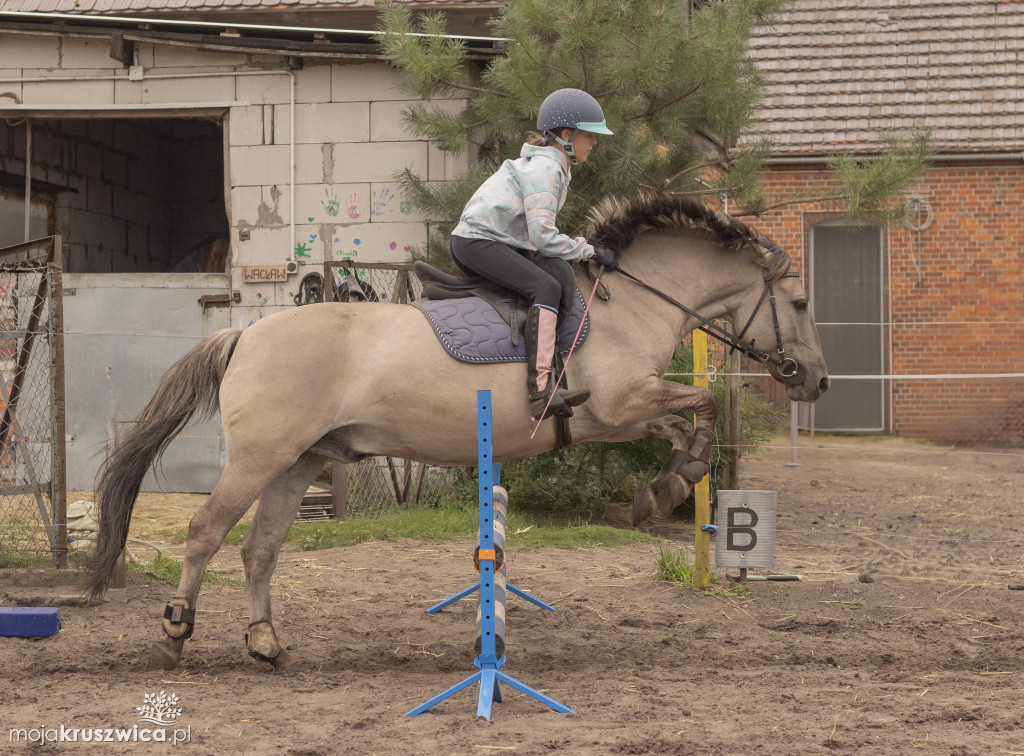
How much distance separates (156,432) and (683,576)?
3.38 metres

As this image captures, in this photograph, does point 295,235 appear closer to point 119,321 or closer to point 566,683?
point 119,321

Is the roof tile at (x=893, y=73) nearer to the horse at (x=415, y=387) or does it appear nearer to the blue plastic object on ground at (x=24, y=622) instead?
the horse at (x=415, y=387)

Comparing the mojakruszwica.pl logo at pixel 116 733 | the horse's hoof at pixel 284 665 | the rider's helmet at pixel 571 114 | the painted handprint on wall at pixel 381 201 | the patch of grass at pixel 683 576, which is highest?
the painted handprint on wall at pixel 381 201

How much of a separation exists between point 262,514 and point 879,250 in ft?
42.5

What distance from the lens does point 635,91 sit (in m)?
8.59

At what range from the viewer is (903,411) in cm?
1295

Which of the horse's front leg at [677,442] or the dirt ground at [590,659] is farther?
the horse's front leg at [677,442]

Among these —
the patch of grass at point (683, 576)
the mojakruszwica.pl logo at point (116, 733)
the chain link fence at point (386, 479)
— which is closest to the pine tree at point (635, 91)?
the chain link fence at point (386, 479)

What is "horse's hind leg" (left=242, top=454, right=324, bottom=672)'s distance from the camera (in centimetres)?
511

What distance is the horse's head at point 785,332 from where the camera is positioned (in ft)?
18.1

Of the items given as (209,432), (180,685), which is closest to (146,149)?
(209,432)

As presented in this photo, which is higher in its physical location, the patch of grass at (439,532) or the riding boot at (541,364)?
the riding boot at (541,364)

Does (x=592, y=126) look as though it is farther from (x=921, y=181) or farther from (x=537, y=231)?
(x=921, y=181)

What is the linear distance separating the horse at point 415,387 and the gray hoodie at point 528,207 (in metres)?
0.43
